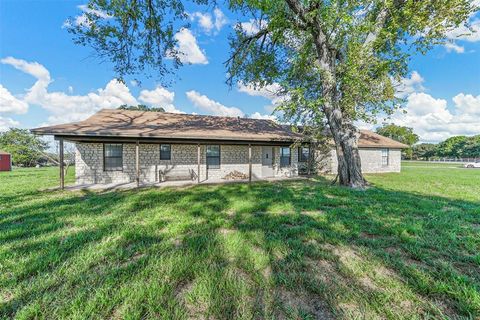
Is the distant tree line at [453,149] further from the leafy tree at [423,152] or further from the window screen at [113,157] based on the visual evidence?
the window screen at [113,157]

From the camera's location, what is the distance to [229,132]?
422 inches

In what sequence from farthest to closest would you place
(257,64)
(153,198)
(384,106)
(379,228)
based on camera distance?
(257,64) → (384,106) → (153,198) → (379,228)

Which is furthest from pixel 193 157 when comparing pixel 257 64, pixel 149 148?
pixel 257 64

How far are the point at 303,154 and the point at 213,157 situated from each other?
634cm

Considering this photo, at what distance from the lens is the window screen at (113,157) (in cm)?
1033

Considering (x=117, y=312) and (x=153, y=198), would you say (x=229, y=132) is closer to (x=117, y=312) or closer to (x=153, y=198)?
(x=153, y=198)

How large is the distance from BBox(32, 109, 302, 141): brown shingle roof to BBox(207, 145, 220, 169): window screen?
1.26m

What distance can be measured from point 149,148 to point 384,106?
11140 mm

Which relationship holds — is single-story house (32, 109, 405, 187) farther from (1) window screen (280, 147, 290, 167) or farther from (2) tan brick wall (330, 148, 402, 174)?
(2) tan brick wall (330, 148, 402, 174)

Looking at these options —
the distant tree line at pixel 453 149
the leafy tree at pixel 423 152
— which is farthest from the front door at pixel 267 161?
the leafy tree at pixel 423 152

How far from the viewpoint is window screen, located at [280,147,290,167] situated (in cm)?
1344

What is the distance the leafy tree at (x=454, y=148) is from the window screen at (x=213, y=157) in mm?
68263

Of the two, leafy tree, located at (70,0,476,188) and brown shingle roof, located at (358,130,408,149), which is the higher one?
leafy tree, located at (70,0,476,188)

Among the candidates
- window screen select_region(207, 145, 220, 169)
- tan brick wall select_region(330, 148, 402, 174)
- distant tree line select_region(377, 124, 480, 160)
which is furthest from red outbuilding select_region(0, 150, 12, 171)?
distant tree line select_region(377, 124, 480, 160)
